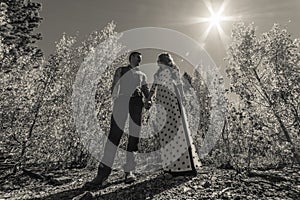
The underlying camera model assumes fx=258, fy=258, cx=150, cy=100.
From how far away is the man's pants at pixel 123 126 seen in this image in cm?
538

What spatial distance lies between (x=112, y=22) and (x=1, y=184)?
10366 mm

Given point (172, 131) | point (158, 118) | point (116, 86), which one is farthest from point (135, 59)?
point (172, 131)

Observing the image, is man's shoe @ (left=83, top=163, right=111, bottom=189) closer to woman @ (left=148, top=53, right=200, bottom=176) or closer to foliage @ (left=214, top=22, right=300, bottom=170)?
woman @ (left=148, top=53, right=200, bottom=176)

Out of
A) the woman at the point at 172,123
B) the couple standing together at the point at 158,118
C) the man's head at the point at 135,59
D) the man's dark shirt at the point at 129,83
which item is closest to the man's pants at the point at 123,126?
the couple standing together at the point at 158,118

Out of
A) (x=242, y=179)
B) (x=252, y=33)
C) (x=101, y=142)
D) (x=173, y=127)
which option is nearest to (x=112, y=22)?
(x=101, y=142)

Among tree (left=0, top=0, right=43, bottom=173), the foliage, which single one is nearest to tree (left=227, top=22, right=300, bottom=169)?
the foliage

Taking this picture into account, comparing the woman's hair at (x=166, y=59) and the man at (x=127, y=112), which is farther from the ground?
the woman's hair at (x=166, y=59)

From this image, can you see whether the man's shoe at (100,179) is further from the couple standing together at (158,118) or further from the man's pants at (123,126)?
the man's pants at (123,126)

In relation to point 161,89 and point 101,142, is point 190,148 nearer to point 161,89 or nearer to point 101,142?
point 161,89

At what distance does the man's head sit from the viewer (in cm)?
587

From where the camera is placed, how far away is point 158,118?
19.2ft

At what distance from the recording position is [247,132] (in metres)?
8.03

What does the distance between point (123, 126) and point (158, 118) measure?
0.86m

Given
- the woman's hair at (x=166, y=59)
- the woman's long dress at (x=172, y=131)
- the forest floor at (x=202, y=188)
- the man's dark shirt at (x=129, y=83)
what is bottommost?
the forest floor at (x=202, y=188)
